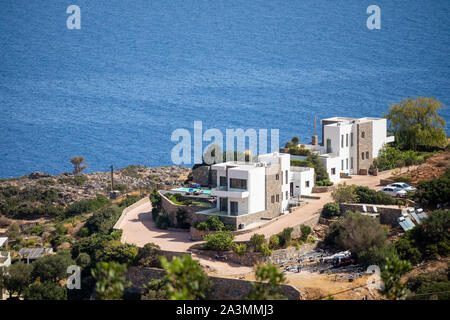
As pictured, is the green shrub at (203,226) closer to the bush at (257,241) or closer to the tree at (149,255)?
the tree at (149,255)

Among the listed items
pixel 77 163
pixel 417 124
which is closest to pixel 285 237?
pixel 417 124

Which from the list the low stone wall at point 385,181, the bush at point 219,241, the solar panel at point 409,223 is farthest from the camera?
the low stone wall at point 385,181

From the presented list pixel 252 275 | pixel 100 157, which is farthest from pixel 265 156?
pixel 100 157

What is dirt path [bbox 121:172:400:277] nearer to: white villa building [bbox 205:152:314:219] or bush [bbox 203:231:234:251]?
bush [bbox 203:231:234:251]

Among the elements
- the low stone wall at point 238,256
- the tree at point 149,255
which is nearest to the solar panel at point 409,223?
the low stone wall at point 238,256

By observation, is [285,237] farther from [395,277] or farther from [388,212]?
[395,277]
